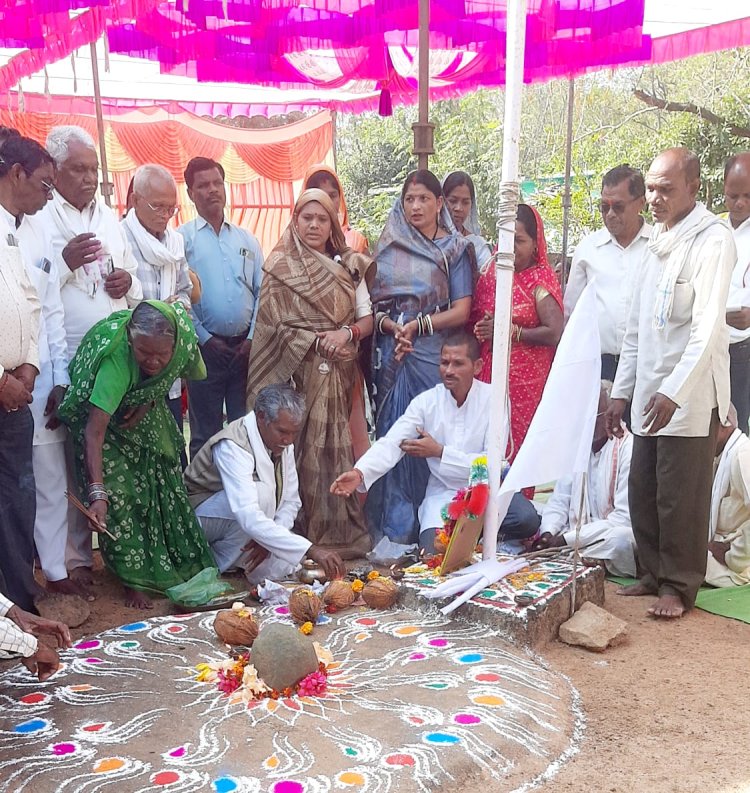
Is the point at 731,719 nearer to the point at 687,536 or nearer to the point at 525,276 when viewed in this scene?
the point at 687,536

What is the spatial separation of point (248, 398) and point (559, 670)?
2149 mm

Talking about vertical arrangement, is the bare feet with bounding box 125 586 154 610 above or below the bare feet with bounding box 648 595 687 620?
below

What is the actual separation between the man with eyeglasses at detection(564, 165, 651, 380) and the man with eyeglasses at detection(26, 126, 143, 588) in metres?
2.46

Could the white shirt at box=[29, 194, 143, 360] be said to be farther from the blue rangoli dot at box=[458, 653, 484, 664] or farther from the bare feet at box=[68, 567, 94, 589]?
the blue rangoli dot at box=[458, 653, 484, 664]

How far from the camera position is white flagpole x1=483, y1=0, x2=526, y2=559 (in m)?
3.39

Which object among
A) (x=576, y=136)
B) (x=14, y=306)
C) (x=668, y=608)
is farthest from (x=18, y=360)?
(x=576, y=136)

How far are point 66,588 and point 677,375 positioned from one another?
2.81 metres

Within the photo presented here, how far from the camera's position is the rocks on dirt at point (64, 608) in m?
3.65

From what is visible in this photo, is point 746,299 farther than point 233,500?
Yes

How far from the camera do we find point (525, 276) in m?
4.66

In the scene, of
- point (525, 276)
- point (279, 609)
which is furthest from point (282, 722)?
point (525, 276)

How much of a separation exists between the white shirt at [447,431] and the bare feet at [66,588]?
145 centimetres

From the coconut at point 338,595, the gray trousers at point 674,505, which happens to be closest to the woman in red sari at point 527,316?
the gray trousers at point 674,505

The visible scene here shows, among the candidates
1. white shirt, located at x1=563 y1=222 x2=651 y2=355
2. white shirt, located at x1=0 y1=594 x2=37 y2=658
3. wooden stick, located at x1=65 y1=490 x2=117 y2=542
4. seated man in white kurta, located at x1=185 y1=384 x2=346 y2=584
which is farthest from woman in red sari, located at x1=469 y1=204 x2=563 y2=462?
white shirt, located at x1=0 y1=594 x2=37 y2=658
